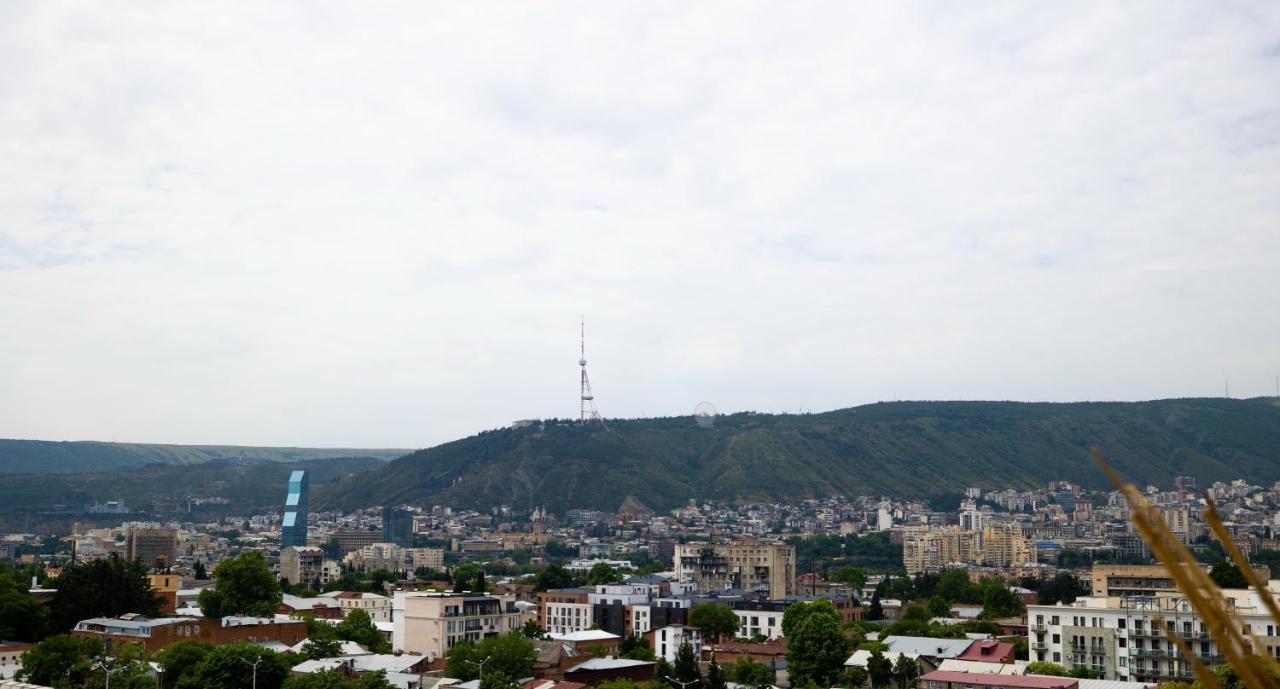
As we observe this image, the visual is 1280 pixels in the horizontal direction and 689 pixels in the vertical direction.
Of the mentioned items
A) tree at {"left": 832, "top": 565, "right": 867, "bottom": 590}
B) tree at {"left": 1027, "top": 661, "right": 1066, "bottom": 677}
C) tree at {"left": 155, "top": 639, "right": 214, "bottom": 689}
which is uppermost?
tree at {"left": 155, "top": 639, "right": 214, "bottom": 689}

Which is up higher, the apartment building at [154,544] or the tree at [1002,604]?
the apartment building at [154,544]

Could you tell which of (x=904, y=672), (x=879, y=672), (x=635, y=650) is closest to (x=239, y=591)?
(x=635, y=650)

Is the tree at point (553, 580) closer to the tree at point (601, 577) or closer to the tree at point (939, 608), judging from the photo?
the tree at point (601, 577)

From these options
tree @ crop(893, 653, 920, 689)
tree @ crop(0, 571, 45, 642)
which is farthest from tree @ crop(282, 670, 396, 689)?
tree @ crop(893, 653, 920, 689)

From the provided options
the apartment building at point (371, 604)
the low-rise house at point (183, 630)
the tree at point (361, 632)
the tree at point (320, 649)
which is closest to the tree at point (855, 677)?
the tree at point (320, 649)

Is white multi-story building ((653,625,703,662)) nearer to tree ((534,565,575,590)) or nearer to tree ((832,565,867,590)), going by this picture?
tree ((534,565,575,590))
